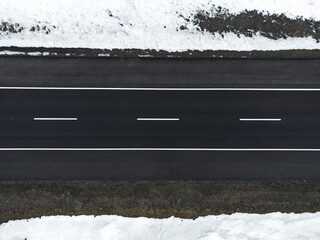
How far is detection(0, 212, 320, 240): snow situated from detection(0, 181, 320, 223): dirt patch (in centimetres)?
25

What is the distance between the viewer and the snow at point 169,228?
10.6m

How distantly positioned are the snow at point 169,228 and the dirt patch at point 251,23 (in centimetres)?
766

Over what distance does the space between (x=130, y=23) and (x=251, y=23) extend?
17.1 feet

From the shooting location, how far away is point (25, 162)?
36.3 feet

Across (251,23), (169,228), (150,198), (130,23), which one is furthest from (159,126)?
(251,23)

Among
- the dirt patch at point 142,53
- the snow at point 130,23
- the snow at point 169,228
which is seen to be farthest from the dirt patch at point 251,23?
the snow at point 169,228

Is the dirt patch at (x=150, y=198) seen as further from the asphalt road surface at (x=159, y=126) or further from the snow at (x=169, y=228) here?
the asphalt road surface at (x=159, y=126)

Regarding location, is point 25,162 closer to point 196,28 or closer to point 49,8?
point 49,8

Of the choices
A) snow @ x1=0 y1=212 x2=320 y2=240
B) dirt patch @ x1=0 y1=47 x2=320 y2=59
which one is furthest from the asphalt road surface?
snow @ x1=0 y1=212 x2=320 y2=240

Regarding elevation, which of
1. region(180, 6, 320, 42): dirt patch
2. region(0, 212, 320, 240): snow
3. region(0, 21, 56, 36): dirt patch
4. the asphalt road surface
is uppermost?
region(180, 6, 320, 42): dirt patch

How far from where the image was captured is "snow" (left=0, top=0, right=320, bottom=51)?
11.3m

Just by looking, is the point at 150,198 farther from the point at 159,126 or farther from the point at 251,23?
the point at 251,23

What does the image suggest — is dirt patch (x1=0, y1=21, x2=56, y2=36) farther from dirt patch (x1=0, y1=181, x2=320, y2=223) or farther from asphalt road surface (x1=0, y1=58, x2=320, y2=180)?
dirt patch (x1=0, y1=181, x2=320, y2=223)

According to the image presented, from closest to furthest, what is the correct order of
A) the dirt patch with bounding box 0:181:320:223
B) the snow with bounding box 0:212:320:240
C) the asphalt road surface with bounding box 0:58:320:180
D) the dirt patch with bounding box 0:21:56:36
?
the snow with bounding box 0:212:320:240 < the dirt patch with bounding box 0:181:320:223 < the asphalt road surface with bounding box 0:58:320:180 < the dirt patch with bounding box 0:21:56:36
